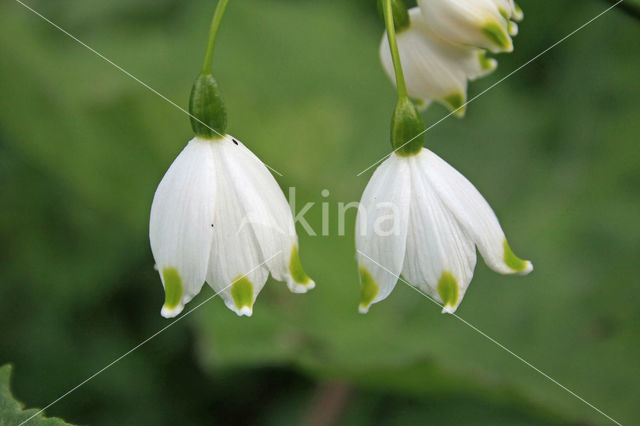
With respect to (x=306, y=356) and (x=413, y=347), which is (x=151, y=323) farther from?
(x=413, y=347)

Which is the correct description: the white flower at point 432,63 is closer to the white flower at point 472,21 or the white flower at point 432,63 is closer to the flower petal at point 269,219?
the white flower at point 472,21

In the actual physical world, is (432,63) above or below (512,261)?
above

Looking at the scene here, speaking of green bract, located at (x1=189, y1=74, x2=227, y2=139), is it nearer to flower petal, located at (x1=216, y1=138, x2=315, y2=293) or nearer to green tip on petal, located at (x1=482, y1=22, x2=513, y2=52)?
flower petal, located at (x1=216, y1=138, x2=315, y2=293)

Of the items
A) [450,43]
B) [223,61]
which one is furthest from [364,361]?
[223,61]

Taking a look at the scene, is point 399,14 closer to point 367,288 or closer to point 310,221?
point 367,288

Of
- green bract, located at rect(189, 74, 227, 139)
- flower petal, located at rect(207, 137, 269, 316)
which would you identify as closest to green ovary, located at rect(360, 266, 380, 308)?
flower petal, located at rect(207, 137, 269, 316)

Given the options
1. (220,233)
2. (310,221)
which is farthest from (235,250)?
(310,221)
